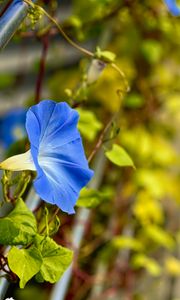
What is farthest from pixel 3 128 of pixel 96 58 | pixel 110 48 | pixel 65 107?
pixel 65 107

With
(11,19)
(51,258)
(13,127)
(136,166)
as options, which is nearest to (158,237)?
(136,166)

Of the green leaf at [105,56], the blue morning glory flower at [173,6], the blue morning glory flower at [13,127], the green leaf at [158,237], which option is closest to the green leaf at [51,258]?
the green leaf at [105,56]

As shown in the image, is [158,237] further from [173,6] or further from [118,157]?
[118,157]

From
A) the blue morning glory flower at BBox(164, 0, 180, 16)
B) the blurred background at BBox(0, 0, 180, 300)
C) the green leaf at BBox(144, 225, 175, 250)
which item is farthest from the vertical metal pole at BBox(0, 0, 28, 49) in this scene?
the green leaf at BBox(144, 225, 175, 250)

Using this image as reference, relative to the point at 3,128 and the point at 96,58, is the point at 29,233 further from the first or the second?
the point at 3,128

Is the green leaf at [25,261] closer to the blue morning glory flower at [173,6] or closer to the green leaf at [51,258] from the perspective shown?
the green leaf at [51,258]
